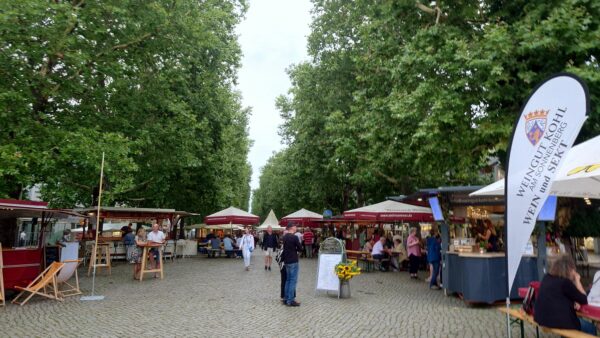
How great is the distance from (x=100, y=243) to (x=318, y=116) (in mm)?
13944

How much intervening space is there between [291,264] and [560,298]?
5986 mm

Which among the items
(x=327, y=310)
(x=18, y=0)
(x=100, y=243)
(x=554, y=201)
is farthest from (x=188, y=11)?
(x=554, y=201)

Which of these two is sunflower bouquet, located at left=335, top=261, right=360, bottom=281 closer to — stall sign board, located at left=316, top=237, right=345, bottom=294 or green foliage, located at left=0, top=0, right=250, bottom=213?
stall sign board, located at left=316, top=237, right=345, bottom=294

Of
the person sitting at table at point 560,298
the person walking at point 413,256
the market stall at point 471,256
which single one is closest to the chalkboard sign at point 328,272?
the market stall at point 471,256

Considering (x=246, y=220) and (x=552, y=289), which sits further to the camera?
(x=246, y=220)

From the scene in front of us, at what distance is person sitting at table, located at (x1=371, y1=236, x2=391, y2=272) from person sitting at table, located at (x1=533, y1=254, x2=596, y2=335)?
44.0 ft

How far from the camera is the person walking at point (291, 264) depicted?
10.2 m

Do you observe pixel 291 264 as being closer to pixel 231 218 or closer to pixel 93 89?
pixel 93 89

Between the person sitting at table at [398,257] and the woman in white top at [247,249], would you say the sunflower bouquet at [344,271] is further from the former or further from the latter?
the person sitting at table at [398,257]

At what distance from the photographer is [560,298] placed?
544cm

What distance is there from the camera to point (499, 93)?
39.9ft

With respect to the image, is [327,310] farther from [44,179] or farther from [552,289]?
[44,179]

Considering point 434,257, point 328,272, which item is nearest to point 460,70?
point 434,257

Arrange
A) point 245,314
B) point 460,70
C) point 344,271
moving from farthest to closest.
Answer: point 460,70, point 344,271, point 245,314
